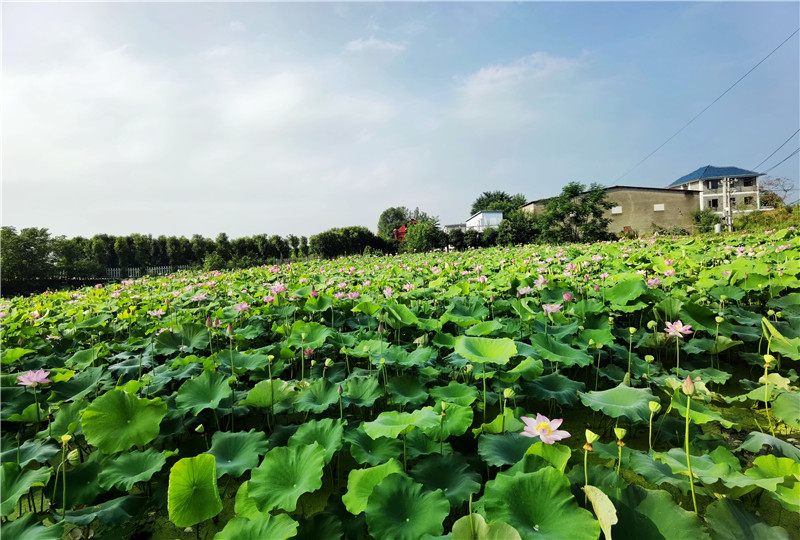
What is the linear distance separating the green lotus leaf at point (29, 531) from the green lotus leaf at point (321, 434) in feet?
1.64

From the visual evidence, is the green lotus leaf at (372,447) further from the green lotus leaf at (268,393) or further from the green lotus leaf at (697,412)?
the green lotus leaf at (697,412)

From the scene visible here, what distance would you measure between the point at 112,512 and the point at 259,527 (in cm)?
45

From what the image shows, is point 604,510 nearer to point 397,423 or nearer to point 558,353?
point 397,423

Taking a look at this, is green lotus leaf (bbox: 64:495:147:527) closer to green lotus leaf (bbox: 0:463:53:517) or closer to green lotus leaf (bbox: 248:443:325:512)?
green lotus leaf (bbox: 0:463:53:517)

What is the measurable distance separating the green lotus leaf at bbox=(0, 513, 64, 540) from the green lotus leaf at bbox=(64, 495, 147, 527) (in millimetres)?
59

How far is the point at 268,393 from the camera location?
A: 4.22ft

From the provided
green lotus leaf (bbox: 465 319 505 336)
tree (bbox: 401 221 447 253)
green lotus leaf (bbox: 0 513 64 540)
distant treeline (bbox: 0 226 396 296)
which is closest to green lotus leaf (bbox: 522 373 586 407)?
green lotus leaf (bbox: 465 319 505 336)

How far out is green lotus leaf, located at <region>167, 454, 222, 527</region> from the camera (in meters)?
0.82

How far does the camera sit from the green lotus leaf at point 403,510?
2.46 ft

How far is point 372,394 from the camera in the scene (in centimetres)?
130

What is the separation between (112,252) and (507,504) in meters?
25.1

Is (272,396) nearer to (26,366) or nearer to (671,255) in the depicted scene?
(26,366)

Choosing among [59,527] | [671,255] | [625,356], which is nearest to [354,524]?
[59,527]

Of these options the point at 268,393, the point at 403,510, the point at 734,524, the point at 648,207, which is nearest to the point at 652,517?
the point at 734,524
